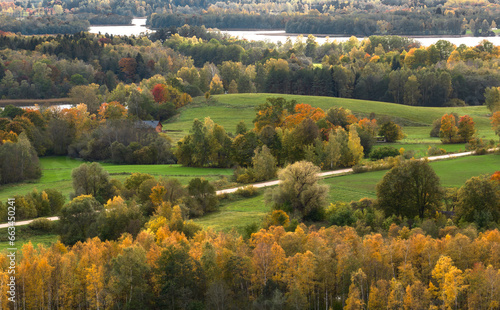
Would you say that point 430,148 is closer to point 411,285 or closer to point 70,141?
point 411,285

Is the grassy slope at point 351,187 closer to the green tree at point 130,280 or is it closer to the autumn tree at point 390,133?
the green tree at point 130,280

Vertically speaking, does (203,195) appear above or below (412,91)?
below

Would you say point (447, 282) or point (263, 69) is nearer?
point (447, 282)

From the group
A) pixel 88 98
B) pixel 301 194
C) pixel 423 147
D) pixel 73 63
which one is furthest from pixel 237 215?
pixel 73 63

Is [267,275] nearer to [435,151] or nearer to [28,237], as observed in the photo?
[28,237]

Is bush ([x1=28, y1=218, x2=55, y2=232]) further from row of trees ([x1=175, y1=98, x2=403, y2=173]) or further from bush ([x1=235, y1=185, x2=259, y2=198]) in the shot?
row of trees ([x1=175, y1=98, x2=403, y2=173])

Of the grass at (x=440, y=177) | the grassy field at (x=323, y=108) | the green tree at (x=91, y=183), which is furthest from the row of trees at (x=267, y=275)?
the grassy field at (x=323, y=108)
